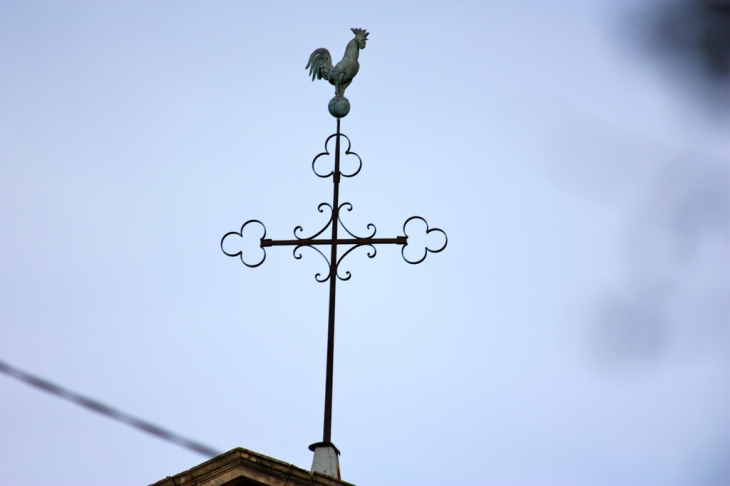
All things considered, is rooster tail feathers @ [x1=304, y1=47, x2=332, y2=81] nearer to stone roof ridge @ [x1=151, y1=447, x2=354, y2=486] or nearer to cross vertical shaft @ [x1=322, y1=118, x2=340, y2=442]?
cross vertical shaft @ [x1=322, y1=118, x2=340, y2=442]

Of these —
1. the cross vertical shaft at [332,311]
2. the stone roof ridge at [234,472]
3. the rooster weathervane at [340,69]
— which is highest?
the rooster weathervane at [340,69]

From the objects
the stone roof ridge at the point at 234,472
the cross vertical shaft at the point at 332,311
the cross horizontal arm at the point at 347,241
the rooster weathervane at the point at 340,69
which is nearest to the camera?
the stone roof ridge at the point at 234,472

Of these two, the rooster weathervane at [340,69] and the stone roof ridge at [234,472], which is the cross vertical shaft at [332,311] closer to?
the rooster weathervane at [340,69]

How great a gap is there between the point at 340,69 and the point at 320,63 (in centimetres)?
31

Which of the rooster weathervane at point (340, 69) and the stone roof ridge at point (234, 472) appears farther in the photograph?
the rooster weathervane at point (340, 69)

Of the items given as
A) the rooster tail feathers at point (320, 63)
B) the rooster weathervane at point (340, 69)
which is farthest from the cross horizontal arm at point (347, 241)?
the rooster tail feathers at point (320, 63)

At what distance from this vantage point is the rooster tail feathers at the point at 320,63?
9922 mm

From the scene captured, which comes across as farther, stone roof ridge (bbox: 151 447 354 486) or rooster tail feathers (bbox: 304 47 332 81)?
rooster tail feathers (bbox: 304 47 332 81)

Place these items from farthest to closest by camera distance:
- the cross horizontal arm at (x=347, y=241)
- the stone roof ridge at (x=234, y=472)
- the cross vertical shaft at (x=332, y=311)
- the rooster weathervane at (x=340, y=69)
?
the rooster weathervane at (x=340, y=69)
the cross horizontal arm at (x=347, y=241)
the cross vertical shaft at (x=332, y=311)
the stone roof ridge at (x=234, y=472)

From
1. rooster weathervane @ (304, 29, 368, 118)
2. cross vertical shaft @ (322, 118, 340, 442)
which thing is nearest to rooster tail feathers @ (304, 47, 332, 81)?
rooster weathervane @ (304, 29, 368, 118)

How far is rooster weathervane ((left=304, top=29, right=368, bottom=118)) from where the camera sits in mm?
9609

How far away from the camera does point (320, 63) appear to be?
9.97 m

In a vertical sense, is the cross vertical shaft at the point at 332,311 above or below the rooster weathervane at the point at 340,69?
below

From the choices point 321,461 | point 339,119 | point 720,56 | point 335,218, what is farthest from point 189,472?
point 720,56
